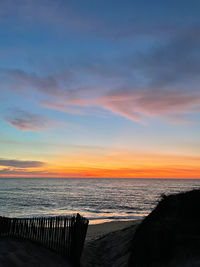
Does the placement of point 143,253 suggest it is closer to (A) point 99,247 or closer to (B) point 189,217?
(B) point 189,217

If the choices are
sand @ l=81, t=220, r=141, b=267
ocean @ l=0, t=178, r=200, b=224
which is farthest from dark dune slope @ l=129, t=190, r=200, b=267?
ocean @ l=0, t=178, r=200, b=224

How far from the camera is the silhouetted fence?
8594mm

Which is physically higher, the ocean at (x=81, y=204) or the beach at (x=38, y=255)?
the beach at (x=38, y=255)

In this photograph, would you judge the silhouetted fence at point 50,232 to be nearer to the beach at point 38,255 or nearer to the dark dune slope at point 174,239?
the beach at point 38,255

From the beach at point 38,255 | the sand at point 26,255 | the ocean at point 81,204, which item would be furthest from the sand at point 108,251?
the ocean at point 81,204

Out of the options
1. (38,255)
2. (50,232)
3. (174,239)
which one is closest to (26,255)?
(38,255)

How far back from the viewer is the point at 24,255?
300 inches

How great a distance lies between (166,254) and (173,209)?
7.42 ft

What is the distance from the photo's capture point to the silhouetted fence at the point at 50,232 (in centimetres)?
859

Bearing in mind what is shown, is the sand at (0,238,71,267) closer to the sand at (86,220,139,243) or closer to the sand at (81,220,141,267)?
the sand at (81,220,141,267)

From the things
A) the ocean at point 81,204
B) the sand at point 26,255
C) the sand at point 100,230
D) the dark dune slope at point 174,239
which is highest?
the dark dune slope at point 174,239

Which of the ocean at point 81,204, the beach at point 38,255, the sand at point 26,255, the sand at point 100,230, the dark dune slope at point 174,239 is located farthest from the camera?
the ocean at point 81,204

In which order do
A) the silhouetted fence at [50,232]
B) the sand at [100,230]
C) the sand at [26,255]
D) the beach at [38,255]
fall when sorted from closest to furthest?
the sand at [26,255], the beach at [38,255], the silhouetted fence at [50,232], the sand at [100,230]

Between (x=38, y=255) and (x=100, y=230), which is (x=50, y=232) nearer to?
(x=38, y=255)
